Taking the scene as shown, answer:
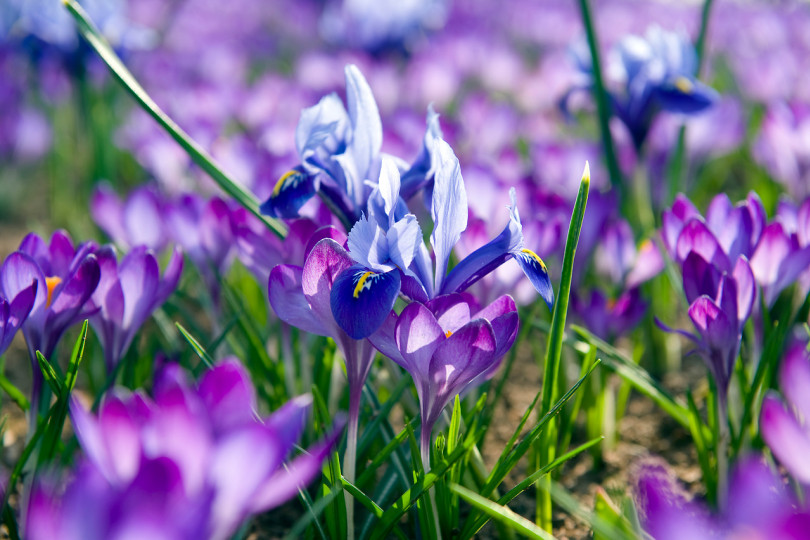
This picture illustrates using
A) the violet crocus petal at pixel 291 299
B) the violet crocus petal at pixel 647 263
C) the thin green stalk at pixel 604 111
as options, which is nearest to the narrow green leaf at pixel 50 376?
the violet crocus petal at pixel 291 299

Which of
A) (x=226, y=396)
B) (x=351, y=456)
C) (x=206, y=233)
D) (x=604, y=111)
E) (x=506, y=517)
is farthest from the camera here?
(x=604, y=111)

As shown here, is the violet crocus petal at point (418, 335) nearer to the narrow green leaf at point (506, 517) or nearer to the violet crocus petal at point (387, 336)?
the violet crocus petal at point (387, 336)

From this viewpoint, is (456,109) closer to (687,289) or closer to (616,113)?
(616,113)

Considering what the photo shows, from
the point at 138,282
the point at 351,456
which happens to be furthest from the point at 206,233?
the point at 351,456

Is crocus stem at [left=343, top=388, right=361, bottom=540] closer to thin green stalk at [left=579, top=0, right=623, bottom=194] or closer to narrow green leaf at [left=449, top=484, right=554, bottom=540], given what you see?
narrow green leaf at [left=449, top=484, right=554, bottom=540]

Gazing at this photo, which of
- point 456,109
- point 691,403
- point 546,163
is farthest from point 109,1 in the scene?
point 691,403

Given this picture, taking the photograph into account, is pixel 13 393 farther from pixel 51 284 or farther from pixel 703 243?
pixel 703 243
